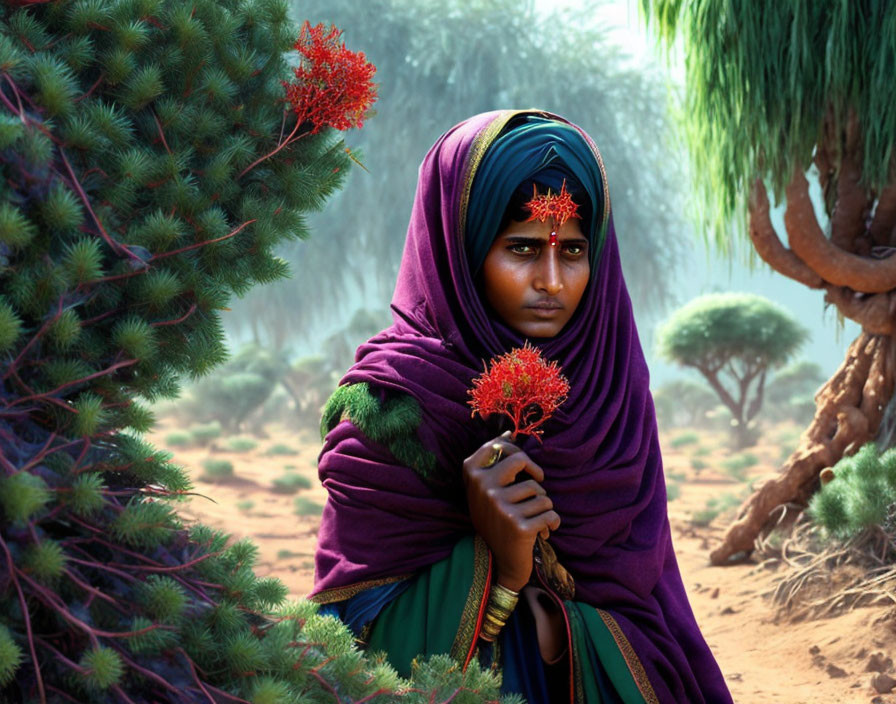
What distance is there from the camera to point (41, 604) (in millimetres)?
1298

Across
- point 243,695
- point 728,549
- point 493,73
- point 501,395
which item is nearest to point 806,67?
point 728,549

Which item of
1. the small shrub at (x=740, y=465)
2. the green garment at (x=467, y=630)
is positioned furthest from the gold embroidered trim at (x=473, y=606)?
the small shrub at (x=740, y=465)

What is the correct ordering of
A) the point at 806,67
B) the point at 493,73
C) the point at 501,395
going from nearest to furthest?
the point at 501,395 < the point at 806,67 < the point at 493,73

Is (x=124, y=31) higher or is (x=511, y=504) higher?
(x=124, y=31)

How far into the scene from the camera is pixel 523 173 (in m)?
2.31

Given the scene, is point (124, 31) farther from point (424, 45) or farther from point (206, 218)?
point (424, 45)

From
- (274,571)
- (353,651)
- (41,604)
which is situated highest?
(41,604)

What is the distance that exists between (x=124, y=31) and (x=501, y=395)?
98 cm

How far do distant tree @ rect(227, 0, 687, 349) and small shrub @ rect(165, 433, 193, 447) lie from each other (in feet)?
17.7

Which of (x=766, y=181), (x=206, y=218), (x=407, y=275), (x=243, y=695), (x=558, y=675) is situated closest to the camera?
(x=243, y=695)

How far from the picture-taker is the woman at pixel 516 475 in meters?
2.26

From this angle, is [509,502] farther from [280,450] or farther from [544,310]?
[280,450]

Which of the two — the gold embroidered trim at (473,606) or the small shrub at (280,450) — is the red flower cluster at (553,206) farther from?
the small shrub at (280,450)

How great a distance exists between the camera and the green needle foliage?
484 cm
